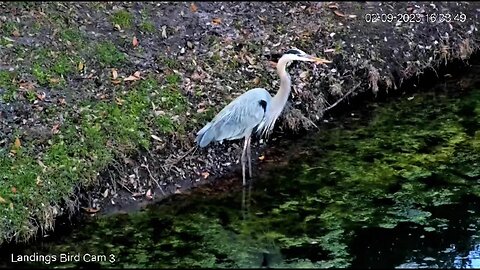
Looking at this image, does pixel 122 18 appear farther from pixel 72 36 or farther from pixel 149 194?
pixel 149 194

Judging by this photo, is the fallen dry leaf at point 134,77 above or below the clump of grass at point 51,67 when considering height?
below

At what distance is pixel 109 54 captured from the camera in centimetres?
820

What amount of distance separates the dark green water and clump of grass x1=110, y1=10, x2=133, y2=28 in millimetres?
2409

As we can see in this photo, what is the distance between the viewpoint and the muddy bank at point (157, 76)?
682 cm

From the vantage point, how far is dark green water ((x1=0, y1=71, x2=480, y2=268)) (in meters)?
5.89

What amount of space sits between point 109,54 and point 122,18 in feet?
2.62

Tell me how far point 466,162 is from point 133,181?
10.8 feet

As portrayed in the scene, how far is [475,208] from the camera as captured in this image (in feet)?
21.6

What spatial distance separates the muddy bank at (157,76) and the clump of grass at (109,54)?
13 millimetres

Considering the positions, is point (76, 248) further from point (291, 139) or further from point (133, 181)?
point (291, 139)

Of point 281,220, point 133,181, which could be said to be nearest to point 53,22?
point 133,181

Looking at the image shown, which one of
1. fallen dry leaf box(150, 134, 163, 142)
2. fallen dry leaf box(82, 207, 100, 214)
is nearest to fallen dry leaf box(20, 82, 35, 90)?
fallen dry leaf box(150, 134, 163, 142)

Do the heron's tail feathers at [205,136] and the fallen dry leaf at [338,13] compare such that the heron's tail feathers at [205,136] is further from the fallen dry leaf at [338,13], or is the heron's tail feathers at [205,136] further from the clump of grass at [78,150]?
the fallen dry leaf at [338,13]
